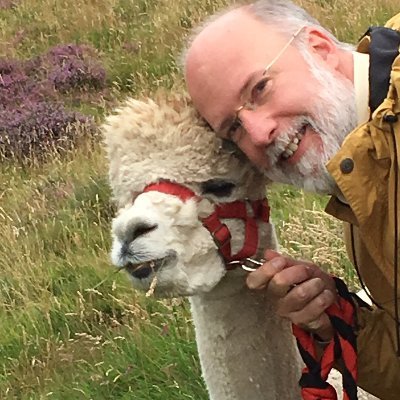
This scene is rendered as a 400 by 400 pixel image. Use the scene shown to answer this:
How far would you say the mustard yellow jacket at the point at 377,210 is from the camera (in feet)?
7.39

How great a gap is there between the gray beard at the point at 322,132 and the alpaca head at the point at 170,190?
5.7 inches

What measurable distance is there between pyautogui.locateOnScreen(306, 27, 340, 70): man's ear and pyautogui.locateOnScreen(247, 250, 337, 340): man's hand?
555mm

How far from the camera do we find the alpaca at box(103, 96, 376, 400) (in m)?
2.33

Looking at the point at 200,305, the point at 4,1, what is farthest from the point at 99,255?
the point at 4,1

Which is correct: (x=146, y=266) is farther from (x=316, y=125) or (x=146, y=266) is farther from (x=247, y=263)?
(x=316, y=125)

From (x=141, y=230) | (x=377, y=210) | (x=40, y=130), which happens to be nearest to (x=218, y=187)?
(x=141, y=230)

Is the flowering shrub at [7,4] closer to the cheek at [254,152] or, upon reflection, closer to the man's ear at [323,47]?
the man's ear at [323,47]

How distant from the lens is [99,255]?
508cm

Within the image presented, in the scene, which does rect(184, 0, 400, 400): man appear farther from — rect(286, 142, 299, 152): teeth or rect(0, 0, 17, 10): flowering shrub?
rect(0, 0, 17, 10): flowering shrub

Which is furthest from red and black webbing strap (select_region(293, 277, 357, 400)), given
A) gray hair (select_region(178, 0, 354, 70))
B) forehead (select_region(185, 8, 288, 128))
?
gray hair (select_region(178, 0, 354, 70))

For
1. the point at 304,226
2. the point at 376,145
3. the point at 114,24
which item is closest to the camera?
the point at 376,145

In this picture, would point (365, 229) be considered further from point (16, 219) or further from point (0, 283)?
point (16, 219)

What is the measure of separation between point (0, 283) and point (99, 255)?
25.8 inches

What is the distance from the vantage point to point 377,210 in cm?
233
